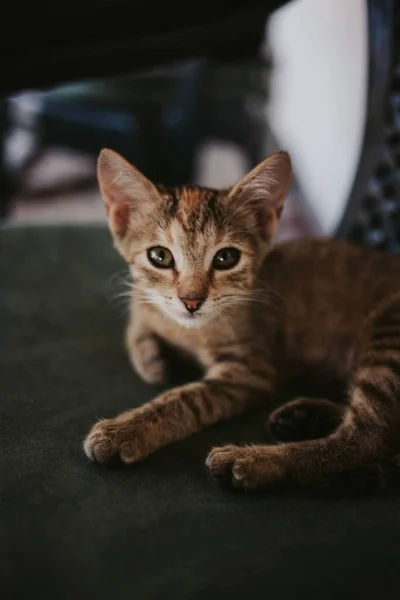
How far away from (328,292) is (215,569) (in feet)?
1.90

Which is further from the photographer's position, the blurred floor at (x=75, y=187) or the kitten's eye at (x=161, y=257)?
the blurred floor at (x=75, y=187)

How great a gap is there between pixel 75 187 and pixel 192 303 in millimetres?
2170

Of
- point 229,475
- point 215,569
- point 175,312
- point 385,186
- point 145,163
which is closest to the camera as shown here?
point 215,569

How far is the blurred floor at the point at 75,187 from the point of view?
255 centimetres

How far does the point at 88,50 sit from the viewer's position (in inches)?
52.6

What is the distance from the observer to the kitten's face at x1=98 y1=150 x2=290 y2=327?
87 centimetres

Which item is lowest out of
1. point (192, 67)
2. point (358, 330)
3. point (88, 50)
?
point (358, 330)

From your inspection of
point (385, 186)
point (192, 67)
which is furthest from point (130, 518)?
point (192, 67)

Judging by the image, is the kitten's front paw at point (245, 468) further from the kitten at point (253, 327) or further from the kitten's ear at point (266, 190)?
the kitten's ear at point (266, 190)

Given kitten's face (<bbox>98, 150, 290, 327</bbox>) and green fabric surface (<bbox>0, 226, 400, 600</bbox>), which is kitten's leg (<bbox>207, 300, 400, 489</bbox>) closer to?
green fabric surface (<bbox>0, 226, 400, 600</bbox>)

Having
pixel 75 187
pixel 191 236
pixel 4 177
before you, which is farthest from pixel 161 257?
pixel 75 187

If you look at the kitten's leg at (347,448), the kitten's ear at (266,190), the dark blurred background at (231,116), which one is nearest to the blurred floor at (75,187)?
the dark blurred background at (231,116)

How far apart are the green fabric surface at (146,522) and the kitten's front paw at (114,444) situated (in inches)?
0.6

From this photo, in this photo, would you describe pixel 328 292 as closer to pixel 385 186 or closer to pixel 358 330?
pixel 358 330
